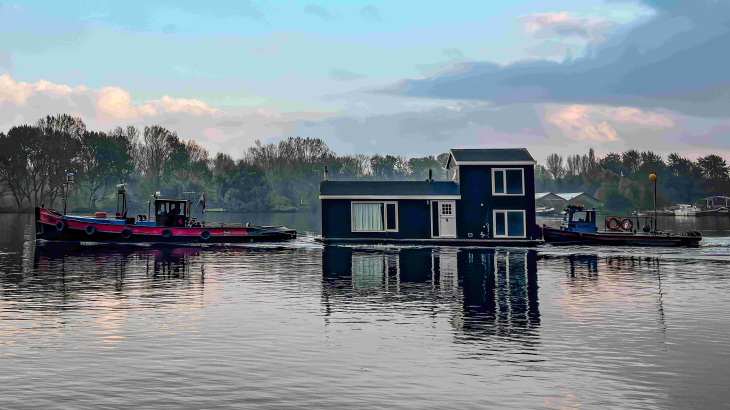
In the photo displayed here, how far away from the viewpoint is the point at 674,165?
180 m

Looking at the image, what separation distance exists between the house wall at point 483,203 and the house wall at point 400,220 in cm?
253

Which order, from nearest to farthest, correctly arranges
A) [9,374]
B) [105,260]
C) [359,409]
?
[359,409]
[9,374]
[105,260]

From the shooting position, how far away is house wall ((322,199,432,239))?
157 ft

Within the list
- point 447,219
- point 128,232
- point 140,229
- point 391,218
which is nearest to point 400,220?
point 391,218

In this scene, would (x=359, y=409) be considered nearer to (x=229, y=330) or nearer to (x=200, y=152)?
(x=229, y=330)

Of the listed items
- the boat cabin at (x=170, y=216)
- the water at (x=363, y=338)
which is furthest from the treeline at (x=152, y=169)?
the water at (x=363, y=338)

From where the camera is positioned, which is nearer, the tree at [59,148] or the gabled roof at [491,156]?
the gabled roof at [491,156]

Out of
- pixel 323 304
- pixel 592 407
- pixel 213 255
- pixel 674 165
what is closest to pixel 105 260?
pixel 213 255

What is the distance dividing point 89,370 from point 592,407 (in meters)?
10.2

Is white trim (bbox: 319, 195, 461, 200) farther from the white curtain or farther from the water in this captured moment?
the water

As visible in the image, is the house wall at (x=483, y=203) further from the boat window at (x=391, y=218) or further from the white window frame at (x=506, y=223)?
the boat window at (x=391, y=218)

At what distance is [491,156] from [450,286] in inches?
939

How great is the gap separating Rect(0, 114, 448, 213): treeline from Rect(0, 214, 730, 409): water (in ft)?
332

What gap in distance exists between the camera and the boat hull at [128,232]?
161 feet
